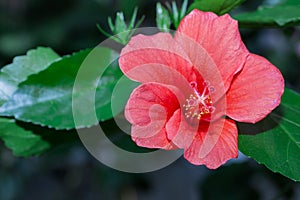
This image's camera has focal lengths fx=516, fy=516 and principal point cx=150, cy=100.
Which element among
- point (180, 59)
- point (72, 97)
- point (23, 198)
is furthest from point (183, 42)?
point (23, 198)

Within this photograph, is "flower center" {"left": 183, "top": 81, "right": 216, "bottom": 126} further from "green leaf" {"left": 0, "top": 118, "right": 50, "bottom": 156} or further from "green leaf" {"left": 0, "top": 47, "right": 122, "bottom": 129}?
"green leaf" {"left": 0, "top": 118, "right": 50, "bottom": 156}

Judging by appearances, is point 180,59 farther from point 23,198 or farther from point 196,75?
point 23,198

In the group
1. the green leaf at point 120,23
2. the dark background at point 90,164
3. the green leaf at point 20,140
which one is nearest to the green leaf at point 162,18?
the green leaf at point 120,23

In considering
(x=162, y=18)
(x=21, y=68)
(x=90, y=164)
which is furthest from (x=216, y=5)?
(x=90, y=164)

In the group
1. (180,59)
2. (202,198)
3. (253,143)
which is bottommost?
(202,198)

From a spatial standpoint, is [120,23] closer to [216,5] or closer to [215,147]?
[216,5]

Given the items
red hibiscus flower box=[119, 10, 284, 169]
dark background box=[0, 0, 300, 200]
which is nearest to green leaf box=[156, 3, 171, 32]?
red hibiscus flower box=[119, 10, 284, 169]

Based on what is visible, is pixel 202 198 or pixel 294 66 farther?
pixel 294 66
